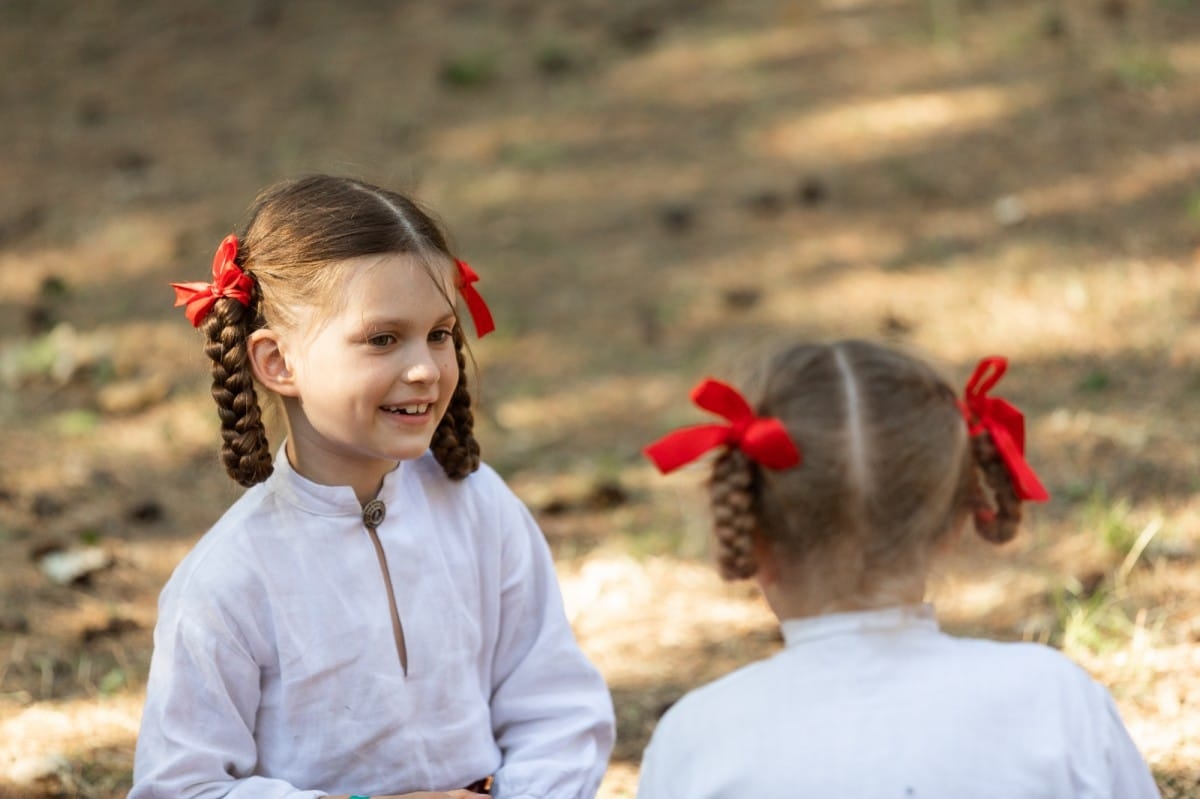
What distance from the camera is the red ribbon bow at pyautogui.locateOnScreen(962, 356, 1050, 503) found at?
2.12 metres

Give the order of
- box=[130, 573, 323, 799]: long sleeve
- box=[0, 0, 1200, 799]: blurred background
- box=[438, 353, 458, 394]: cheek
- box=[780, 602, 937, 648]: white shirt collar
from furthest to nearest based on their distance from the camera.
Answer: box=[0, 0, 1200, 799]: blurred background → box=[438, 353, 458, 394]: cheek → box=[130, 573, 323, 799]: long sleeve → box=[780, 602, 937, 648]: white shirt collar

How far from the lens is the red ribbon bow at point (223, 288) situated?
2479mm

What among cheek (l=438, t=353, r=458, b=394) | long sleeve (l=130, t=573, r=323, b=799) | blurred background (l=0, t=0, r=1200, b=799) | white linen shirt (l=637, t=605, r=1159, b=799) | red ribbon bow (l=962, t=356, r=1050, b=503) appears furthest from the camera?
blurred background (l=0, t=0, r=1200, b=799)

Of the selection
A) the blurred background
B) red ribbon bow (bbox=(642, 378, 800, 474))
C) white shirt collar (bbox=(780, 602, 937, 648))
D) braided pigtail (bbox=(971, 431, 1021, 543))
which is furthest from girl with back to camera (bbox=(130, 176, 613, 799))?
braided pigtail (bbox=(971, 431, 1021, 543))

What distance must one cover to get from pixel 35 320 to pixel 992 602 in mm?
3875

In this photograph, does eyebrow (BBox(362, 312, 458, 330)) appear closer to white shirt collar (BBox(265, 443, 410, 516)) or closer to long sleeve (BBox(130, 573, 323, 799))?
white shirt collar (BBox(265, 443, 410, 516))

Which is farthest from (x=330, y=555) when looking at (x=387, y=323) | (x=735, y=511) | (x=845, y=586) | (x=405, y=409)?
(x=845, y=586)

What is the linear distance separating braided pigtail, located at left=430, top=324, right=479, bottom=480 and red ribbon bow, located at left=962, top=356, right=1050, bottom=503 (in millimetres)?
919

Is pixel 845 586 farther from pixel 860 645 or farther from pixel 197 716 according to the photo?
pixel 197 716

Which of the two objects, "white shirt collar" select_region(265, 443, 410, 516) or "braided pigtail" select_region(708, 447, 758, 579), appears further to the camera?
"white shirt collar" select_region(265, 443, 410, 516)

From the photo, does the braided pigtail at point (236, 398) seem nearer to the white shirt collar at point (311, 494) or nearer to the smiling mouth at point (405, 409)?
the white shirt collar at point (311, 494)

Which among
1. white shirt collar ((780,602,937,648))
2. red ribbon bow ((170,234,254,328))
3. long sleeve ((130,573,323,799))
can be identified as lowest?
long sleeve ((130,573,323,799))

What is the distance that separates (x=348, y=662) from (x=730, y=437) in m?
0.84

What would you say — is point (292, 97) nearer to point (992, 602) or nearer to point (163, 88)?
point (163, 88)
